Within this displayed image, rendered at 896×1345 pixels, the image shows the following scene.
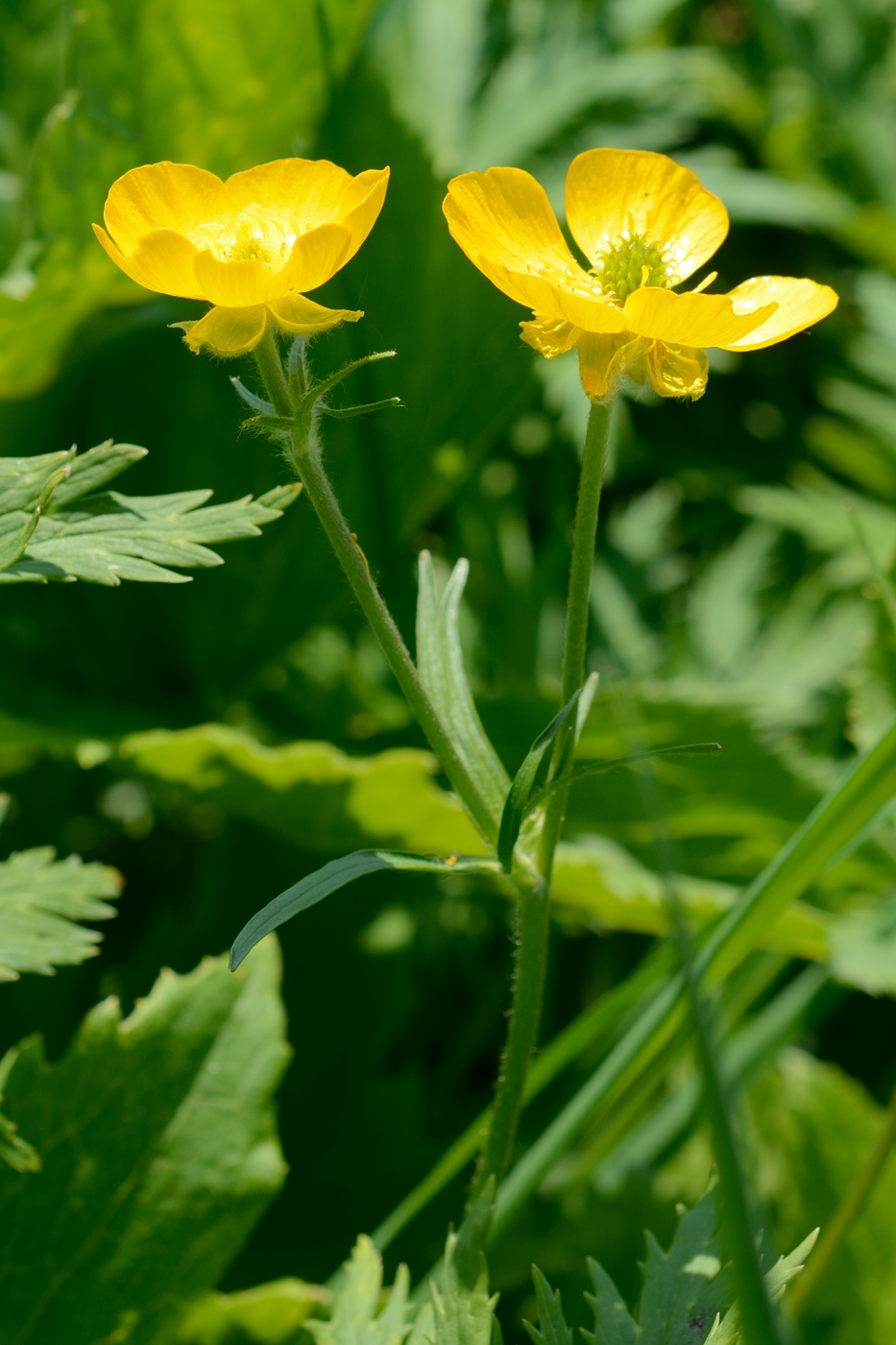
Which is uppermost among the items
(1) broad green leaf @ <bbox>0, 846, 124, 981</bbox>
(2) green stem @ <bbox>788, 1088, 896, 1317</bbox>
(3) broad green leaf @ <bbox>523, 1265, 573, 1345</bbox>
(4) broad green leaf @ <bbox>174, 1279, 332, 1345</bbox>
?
(1) broad green leaf @ <bbox>0, 846, 124, 981</bbox>

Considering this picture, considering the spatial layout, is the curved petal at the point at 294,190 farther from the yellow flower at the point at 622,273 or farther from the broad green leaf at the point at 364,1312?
the broad green leaf at the point at 364,1312

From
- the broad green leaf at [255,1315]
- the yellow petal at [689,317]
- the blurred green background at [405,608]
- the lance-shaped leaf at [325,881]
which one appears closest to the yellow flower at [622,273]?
the yellow petal at [689,317]

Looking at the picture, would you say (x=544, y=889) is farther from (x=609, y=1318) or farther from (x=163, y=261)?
(x=163, y=261)

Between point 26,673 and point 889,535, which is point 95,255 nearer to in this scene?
point 26,673

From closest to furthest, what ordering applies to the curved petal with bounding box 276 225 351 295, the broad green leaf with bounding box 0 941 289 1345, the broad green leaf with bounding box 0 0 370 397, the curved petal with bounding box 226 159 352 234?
1. the curved petal with bounding box 276 225 351 295
2. the curved petal with bounding box 226 159 352 234
3. the broad green leaf with bounding box 0 941 289 1345
4. the broad green leaf with bounding box 0 0 370 397

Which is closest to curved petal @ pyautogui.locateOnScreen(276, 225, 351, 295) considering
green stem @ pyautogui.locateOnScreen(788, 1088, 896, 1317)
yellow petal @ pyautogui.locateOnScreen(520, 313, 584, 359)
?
yellow petal @ pyautogui.locateOnScreen(520, 313, 584, 359)

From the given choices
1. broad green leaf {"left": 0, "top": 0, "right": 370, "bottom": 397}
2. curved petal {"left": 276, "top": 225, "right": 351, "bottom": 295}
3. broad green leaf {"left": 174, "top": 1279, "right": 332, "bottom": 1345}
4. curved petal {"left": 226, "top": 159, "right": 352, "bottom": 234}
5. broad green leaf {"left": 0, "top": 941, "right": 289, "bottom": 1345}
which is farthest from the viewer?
broad green leaf {"left": 0, "top": 0, "right": 370, "bottom": 397}

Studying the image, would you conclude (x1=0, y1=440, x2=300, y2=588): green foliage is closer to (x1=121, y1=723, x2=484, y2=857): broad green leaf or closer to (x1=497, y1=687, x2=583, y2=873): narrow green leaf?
(x1=497, y1=687, x2=583, y2=873): narrow green leaf
